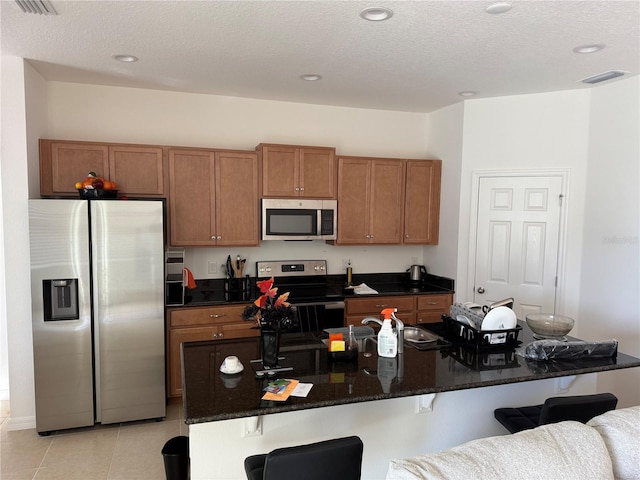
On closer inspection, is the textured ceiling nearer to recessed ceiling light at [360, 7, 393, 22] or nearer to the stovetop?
recessed ceiling light at [360, 7, 393, 22]

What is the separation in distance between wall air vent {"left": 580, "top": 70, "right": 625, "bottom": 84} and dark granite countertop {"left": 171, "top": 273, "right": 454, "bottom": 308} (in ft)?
6.85

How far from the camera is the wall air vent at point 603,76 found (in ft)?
10.8

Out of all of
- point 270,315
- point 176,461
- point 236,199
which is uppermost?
point 236,199

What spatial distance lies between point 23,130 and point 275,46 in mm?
2036

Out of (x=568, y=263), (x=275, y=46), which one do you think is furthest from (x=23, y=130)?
(x=568, y=263)

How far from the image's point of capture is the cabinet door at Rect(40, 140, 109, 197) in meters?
3.48

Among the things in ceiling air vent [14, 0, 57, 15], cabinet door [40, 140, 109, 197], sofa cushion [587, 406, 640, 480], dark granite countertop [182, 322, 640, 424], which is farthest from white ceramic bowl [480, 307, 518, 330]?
cabinet door [40, 140, 109, 197]

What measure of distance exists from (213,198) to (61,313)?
1497 millimetres

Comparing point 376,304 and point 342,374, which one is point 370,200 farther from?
point 342,374

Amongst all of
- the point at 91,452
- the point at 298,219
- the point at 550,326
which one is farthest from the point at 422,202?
the point at 91,452

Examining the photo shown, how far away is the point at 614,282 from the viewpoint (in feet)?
11.6

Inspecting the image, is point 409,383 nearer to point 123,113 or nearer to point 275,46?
point 275,46

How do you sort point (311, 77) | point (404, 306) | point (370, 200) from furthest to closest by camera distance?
1. point (370, 200)
2. point (404, 306)
3. point (311, 77)

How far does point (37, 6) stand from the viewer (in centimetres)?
228
